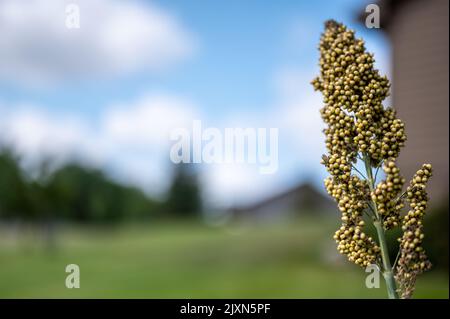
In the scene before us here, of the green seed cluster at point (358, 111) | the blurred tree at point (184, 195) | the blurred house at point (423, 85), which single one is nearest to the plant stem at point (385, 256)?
the green seed cluster at point (358, 111)

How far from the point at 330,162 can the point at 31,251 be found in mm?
28576

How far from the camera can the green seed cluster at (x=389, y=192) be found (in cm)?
236

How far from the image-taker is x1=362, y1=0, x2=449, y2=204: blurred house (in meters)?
11.7

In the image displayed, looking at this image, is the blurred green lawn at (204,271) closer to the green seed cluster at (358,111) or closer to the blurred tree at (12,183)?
the blurred tree at (12,183)

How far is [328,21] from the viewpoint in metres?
2.90

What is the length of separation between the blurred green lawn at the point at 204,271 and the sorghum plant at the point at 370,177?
7.69 m

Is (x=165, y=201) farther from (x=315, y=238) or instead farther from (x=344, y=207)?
(x=344, y=207)

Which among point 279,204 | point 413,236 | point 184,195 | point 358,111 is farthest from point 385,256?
point 184,195

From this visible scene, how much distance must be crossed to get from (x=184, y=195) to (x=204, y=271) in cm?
5077

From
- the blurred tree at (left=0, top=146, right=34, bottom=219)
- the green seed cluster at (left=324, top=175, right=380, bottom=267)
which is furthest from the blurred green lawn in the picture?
the green seed cluster at (left=324, top=175, right=380, bottom=267)

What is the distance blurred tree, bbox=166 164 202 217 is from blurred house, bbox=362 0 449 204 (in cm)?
5332

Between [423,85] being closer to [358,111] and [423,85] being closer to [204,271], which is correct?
[204,271]
